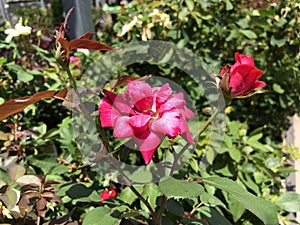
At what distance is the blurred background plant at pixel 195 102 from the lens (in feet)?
4.62

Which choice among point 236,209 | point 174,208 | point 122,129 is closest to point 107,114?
point 122,129

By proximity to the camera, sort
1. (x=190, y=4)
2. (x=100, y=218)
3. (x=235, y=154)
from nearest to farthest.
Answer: (x=100, y=218), (x=235, y=154), (x=190, y=4)

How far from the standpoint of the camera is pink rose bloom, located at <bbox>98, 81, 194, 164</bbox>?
0.65 meters

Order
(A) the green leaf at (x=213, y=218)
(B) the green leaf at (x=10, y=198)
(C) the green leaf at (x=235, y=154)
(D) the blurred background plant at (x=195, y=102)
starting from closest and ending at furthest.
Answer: (B) the green leaf at (x=10, y=198), (A) the green leaf at (x=213, y=218), (D) the blurred background plant at (x=195, y=102), (C) the green leaf at (x=235, y=154)

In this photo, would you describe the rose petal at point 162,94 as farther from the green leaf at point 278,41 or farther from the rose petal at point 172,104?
the green leaf at point 278,41

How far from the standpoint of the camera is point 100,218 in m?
0.85

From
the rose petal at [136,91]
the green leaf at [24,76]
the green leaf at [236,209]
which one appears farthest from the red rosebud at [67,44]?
the green leaf at [236,209]

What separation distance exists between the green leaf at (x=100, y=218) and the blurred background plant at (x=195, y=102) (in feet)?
0.41

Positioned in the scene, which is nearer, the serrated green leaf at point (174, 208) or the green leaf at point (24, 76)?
the serrated green leaf at point (174, 208)

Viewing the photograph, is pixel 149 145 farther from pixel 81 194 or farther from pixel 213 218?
pixel 213 218

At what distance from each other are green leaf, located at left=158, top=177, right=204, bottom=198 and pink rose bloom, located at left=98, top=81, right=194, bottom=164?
0.11 metres

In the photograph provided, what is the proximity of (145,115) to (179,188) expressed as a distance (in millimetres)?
177

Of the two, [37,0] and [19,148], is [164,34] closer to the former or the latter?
[19,148]

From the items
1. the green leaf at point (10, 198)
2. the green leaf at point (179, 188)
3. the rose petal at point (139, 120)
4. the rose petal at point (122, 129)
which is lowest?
the green leaf at point (10, 198)
